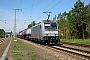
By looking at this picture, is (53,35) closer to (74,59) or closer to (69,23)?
(74,59)

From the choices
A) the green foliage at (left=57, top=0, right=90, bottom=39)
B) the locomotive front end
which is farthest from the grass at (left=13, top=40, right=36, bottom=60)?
the green foliage at (left=57, top=0, right=90, bottom=39)

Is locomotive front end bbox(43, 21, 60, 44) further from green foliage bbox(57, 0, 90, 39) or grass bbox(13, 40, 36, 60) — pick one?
green foliage bbox(57, 0, 90, 39)

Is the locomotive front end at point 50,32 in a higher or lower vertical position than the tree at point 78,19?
lower

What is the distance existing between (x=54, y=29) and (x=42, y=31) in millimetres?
1798

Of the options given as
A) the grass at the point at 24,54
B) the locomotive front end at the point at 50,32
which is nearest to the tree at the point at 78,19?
the locomotive front end at the point at 50,32

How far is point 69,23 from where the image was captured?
90875 mm

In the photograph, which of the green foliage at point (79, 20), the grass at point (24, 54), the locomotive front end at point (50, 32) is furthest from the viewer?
the green foliage at point (79, 20)

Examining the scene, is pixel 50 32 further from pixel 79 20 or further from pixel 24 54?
pixel 79 20

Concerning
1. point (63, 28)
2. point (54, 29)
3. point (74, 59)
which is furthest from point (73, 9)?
point (74, 59)

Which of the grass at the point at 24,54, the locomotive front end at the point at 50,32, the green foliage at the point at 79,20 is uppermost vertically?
the green foliage at the point at 79,20

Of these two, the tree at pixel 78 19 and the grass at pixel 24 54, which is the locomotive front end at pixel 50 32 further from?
the tree at pixel 78 19

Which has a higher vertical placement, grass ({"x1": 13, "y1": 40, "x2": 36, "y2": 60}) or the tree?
the tree

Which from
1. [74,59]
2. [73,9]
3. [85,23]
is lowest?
[74,59]

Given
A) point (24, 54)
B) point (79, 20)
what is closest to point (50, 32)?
point (24, 54)
